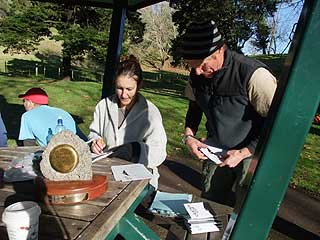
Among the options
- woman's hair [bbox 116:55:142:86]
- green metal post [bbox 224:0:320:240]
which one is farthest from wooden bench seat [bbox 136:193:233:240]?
green metal post [bbox 224:0:320:240]

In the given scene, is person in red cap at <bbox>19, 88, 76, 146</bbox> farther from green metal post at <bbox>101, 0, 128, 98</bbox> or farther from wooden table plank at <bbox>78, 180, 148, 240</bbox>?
wooden table plank at <bbox>78, 180, 148, 240</bbox>

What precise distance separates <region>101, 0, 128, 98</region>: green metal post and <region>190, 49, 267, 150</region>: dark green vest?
6.92 ft

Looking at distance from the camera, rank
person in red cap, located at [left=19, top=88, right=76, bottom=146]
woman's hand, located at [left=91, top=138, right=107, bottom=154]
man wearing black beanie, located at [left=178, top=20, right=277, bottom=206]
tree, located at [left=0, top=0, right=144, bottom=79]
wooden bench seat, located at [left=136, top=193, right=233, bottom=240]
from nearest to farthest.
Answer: wooden bench seat, located at [left=136, top=193, right=233, bottom=240], man wearing black beanie, located at [left=178, top=20, right=277, bottom=206], woman's hand, located at [left=91, top=138, right=107, bottom=154], person in red cap, located at [left=19, top=88, right=76, bottom=146], tree, located at [left=0, top=0, right=144, bottom=79]

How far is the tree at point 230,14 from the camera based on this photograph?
16386mm

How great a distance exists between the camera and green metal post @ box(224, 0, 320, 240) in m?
0.81

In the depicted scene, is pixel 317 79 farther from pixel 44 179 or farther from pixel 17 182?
pixel 17 182

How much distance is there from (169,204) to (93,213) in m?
0.86

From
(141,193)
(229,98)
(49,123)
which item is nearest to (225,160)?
(229,98)

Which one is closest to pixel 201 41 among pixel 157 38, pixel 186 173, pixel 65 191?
pixel 65 191

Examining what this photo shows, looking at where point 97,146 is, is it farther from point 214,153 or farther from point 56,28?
point 56,28

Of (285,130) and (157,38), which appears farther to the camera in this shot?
(157,38)

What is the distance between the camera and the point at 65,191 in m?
1.73

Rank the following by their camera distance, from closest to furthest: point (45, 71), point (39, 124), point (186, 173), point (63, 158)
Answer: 1. point (63, 158)
2. point (39, 124)
3. point (186, 173)
4. point (45, 71)

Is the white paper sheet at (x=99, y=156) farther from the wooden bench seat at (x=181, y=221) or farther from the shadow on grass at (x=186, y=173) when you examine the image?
the shadow on grass at (x=186, y=173)
